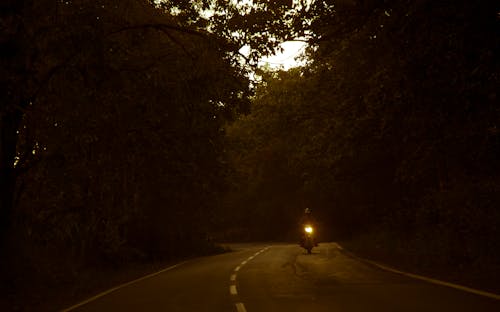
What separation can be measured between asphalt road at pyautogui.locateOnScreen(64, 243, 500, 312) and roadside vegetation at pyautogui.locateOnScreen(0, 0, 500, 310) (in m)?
2.38

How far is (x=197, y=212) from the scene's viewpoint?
34.9 m

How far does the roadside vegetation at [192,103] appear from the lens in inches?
448

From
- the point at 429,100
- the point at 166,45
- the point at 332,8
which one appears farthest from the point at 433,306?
the point at 166,45

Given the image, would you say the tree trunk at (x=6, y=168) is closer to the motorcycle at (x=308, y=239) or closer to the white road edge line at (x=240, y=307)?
the white road edge line at (x=240, y=307)

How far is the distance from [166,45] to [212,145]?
9514mm

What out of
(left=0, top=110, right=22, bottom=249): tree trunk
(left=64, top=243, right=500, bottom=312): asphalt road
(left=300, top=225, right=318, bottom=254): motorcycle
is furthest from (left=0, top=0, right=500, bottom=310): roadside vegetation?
(left=300, top=225, right=318, bottom=254): motorcycle

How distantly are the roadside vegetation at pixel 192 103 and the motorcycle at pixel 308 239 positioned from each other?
3.74 meters

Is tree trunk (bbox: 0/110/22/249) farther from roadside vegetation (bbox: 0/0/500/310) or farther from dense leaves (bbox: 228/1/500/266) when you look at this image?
dense leaves (bbox: 228/1/500/266)

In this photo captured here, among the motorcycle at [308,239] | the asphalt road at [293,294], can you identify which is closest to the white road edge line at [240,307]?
the asphalt road at [293,294]

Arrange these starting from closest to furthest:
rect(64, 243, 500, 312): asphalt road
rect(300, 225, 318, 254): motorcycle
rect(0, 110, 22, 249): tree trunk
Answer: rect(64, 243, 500, 312): asphalt road, rect(0, 110, 22, 249): tree trunk, rect(300, 225, 318, 254): motorcycle

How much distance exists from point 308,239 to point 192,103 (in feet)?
43.8

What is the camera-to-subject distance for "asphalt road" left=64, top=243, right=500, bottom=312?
978 cm

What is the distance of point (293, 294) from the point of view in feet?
38.7

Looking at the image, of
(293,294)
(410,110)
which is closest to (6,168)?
(293,294)
